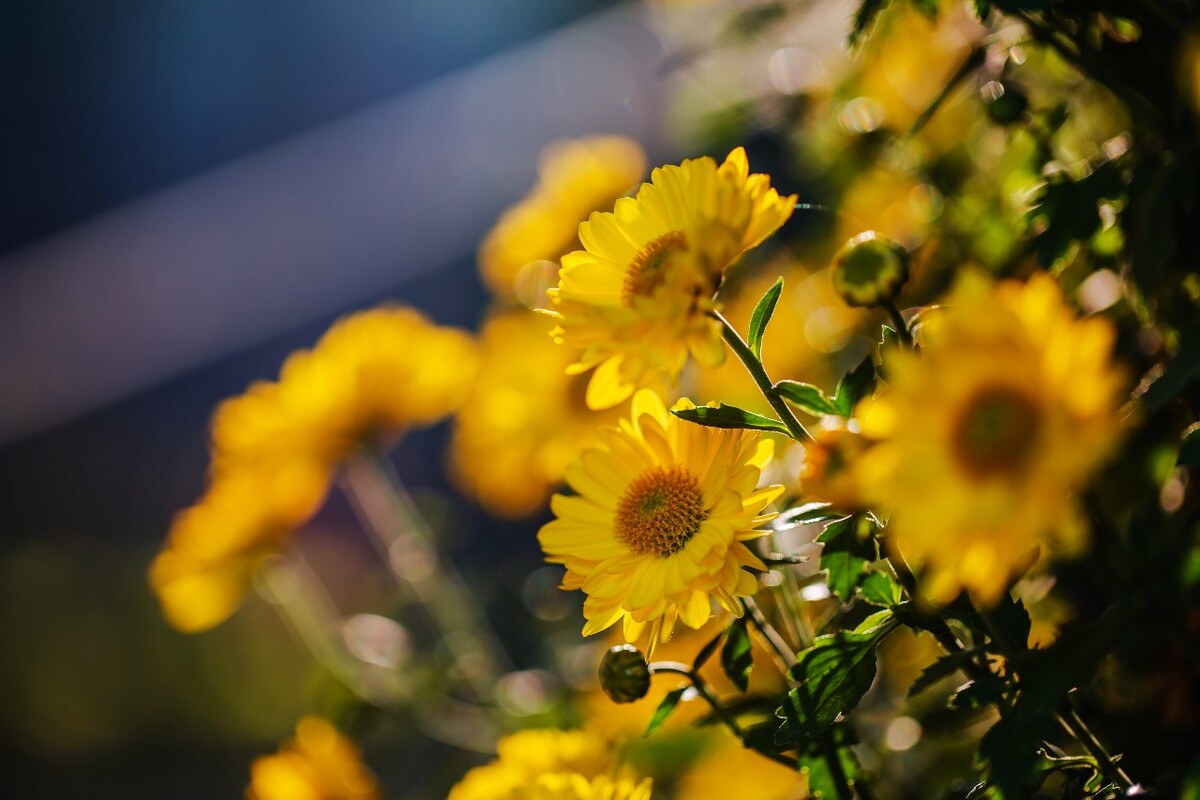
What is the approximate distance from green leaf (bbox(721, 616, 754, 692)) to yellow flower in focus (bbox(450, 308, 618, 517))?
0.70 meters

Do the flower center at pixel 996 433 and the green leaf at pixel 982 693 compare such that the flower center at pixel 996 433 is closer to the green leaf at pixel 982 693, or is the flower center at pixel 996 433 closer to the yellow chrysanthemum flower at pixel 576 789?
the green leaf at pixel 982 693

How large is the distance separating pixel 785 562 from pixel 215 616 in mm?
956

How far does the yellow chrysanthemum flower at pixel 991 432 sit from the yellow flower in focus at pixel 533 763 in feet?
1.34

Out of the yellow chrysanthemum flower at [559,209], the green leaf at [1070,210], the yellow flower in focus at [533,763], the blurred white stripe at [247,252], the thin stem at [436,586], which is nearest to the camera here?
the green leaf at [1070,210]

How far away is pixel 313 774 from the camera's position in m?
0.98

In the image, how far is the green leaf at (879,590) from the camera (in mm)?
560

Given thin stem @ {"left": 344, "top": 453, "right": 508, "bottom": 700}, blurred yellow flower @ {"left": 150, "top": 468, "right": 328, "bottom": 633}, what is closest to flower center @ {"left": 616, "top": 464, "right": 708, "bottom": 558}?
thin stem @ {"left": 344, "top": 453, "right": 508, "bottom": 700}

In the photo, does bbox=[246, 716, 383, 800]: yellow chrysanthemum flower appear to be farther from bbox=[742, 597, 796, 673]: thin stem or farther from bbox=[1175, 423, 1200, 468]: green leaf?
bbox=[1175, 423, 1200, 468]: green leaf

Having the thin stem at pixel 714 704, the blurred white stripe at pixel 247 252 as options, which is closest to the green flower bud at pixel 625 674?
the thin stem at pixel 714 704

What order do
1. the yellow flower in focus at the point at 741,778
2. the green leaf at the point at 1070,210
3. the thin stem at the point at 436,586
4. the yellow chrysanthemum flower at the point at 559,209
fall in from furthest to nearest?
the yellow chrysanthemum flower at the point at 559,209 → the thin stem at the point at 436,586 → the yellow flower in focus at the point at 741,778 → the green leaf at the point at 1070,210

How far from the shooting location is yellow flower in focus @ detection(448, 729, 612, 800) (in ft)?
2.44

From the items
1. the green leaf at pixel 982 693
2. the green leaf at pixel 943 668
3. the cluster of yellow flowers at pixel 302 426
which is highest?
the cluster of yellow flowers at pixel 302 426

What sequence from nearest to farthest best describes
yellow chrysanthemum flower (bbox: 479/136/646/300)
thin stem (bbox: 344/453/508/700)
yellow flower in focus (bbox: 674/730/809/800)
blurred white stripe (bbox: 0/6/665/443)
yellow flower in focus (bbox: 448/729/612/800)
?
yellow flower in focus (bbox: 448/729/612/800)
yellow flower in focus (bbox: 674/730/809/800)
thin stem (bbox: 344/453/508/700)
yellow chrysanthemum flower (bbox: 479/136/646/300)
blurred white stripe (bbox: 0/6/665/443)

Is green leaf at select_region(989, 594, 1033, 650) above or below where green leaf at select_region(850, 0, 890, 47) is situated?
below
